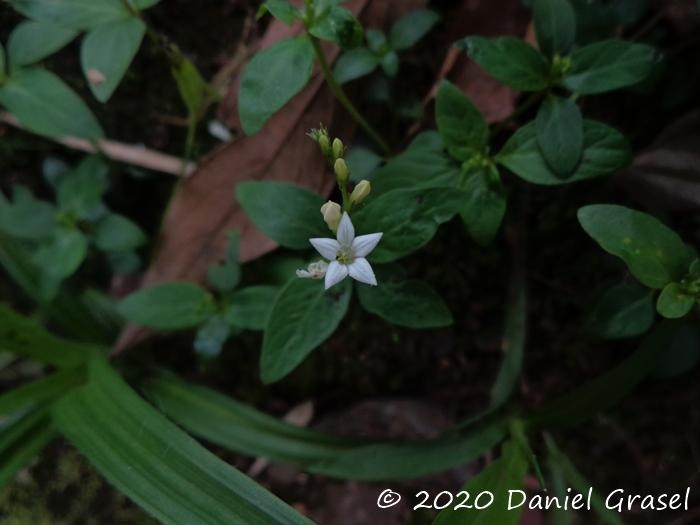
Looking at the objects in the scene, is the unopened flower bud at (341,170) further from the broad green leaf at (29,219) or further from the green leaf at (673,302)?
the broad green leaf at (29,219)

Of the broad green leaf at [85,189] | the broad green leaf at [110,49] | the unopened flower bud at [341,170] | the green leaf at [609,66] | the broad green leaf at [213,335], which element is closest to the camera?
the unopened flower bud at [341,170]

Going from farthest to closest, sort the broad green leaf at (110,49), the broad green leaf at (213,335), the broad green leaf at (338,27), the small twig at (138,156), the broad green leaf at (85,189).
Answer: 1. the small twig at (138,156)
2. the broad green leaf at (85,189)
3. the broad green leaf at (213,335)
4. the broad green leaf at (110,49)
5. the broad green leaf at (338,27)

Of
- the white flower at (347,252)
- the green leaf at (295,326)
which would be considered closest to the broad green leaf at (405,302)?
the green leaf at (295,326)

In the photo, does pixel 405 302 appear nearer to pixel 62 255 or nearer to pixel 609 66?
pixel 609 66

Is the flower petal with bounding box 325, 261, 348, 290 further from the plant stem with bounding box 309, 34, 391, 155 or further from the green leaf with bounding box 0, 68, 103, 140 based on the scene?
the green leaf with bounding box 0, 68, 103, 140

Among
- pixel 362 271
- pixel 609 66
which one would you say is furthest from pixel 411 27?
pixel 362 271
